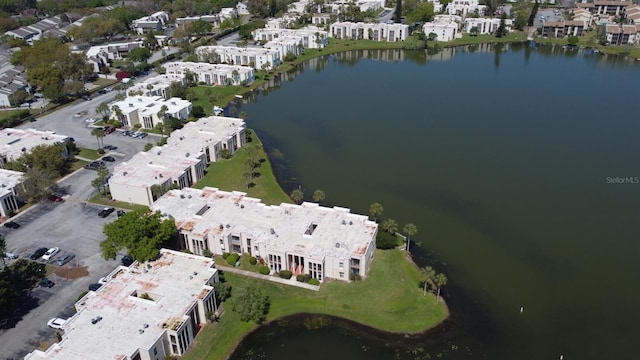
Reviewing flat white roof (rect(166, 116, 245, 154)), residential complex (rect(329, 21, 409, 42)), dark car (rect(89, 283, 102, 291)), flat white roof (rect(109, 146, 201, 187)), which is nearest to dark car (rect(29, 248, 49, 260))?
dark car (rect(89, 283, 102, 291))

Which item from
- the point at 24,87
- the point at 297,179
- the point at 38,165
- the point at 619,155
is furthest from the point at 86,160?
the point at 619,155

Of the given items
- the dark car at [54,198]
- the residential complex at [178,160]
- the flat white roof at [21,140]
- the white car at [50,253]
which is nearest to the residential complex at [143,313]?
the white car at [50,253]

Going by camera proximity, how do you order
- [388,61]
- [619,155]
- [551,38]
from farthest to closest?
[551,38], [388,61], [619,155]

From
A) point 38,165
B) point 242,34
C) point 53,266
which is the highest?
point 242,34

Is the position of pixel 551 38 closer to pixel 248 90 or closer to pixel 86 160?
pixel 248 90

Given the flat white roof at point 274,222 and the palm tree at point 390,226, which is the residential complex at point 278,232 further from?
the palm tree at point 390,226

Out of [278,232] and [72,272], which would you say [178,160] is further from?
[278,232]

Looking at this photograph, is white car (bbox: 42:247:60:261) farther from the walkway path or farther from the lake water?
the lake water
